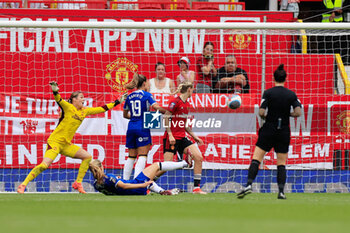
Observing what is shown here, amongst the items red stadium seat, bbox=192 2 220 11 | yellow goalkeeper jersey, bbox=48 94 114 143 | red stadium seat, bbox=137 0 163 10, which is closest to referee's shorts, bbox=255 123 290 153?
yellow goalkeeper jersey, bbox=48 94 114 143

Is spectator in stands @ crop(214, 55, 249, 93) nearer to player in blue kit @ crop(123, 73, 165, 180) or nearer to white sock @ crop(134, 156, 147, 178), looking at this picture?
player in blue kit @ crop(123, 73, 165, 180)

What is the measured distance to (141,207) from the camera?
739 cm

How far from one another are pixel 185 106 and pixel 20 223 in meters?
5.78

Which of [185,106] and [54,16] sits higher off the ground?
[54,16]

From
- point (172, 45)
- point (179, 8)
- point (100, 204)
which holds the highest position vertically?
point (179, 8)

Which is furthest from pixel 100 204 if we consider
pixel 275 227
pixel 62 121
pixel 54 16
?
pixel 54 16

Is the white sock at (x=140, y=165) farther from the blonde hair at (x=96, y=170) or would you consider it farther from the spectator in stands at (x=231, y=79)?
the spectator in stands at (x=231, y=79)

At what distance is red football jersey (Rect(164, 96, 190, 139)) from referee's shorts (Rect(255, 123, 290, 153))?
6.75 ft

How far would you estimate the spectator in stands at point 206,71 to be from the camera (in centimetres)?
1363

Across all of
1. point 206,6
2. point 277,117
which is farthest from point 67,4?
point 277,117

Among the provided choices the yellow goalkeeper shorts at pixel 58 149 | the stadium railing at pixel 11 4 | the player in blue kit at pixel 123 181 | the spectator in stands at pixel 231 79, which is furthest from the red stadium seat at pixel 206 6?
the player in blue kit at pixel 123 181

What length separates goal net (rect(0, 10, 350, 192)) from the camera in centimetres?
1304

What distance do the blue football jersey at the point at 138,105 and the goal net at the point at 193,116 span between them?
61.9 inches

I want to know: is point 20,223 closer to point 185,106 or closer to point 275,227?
point 275,227
